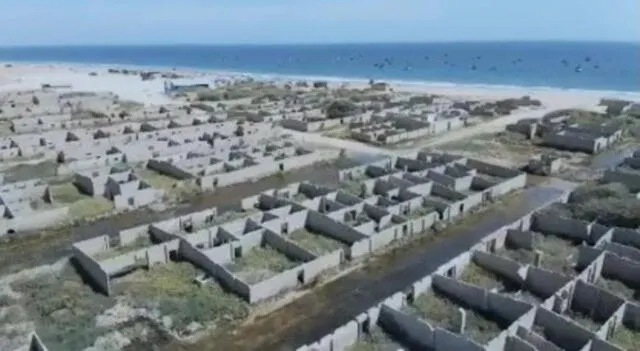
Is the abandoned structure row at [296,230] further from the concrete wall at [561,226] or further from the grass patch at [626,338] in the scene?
the grass patch at [626,338]

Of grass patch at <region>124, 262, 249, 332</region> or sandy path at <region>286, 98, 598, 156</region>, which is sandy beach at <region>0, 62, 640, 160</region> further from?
grass patch at <region>124, 262, 249, 332</region>

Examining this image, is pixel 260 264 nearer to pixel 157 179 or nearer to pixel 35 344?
pixel 35 344

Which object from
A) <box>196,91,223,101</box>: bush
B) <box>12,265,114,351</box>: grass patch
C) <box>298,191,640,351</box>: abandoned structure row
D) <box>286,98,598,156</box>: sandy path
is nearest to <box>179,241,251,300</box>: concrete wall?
<box>12,265,114,351</box>: grass patch

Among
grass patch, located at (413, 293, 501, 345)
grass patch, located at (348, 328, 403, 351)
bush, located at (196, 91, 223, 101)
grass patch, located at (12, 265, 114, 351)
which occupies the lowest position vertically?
grass patch, located at (12, 265, 114, 351)

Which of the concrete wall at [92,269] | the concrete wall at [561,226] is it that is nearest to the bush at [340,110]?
the concrete wall at [561,226]

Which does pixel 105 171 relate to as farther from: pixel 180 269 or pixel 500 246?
pixel 500 246

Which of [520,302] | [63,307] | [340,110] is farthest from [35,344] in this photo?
[340,110]
